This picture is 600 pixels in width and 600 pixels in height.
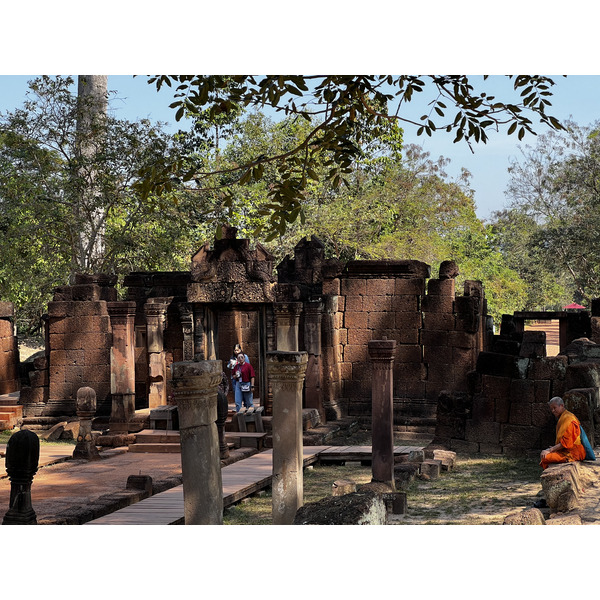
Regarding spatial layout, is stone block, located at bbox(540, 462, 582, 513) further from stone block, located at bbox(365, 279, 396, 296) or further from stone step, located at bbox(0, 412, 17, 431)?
Result: stone step, located at bbox(0, 412, 17, 431)

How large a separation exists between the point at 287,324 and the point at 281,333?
18 cm

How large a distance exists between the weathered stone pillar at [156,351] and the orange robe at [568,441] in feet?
28.6

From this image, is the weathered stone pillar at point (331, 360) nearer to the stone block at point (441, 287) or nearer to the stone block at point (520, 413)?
the stone block at point (441, 287)

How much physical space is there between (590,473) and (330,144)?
4488 millimetres

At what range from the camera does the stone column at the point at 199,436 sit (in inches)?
266

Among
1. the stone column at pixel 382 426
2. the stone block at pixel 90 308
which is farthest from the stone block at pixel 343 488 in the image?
the stone block at pixel 90 308

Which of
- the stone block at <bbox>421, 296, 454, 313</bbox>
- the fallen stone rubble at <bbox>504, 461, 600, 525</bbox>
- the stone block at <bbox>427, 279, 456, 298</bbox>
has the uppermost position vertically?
the stone block at <bbox>427, 279, 456, 298</bbox>

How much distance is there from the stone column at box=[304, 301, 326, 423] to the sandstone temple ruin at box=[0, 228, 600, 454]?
19 millimetres

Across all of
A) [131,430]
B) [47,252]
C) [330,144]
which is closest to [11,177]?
[47,252]

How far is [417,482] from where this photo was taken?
467 inches

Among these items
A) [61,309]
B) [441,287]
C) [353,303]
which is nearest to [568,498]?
[441,287]

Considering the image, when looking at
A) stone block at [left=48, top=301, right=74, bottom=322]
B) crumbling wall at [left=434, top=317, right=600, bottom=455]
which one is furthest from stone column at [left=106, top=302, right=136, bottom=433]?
crumbling wall at [left=434, top=317, right=600, bottom=455]

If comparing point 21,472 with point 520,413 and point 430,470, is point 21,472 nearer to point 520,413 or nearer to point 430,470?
point 430,470

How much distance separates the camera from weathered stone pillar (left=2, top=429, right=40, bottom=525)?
25.9 ft
